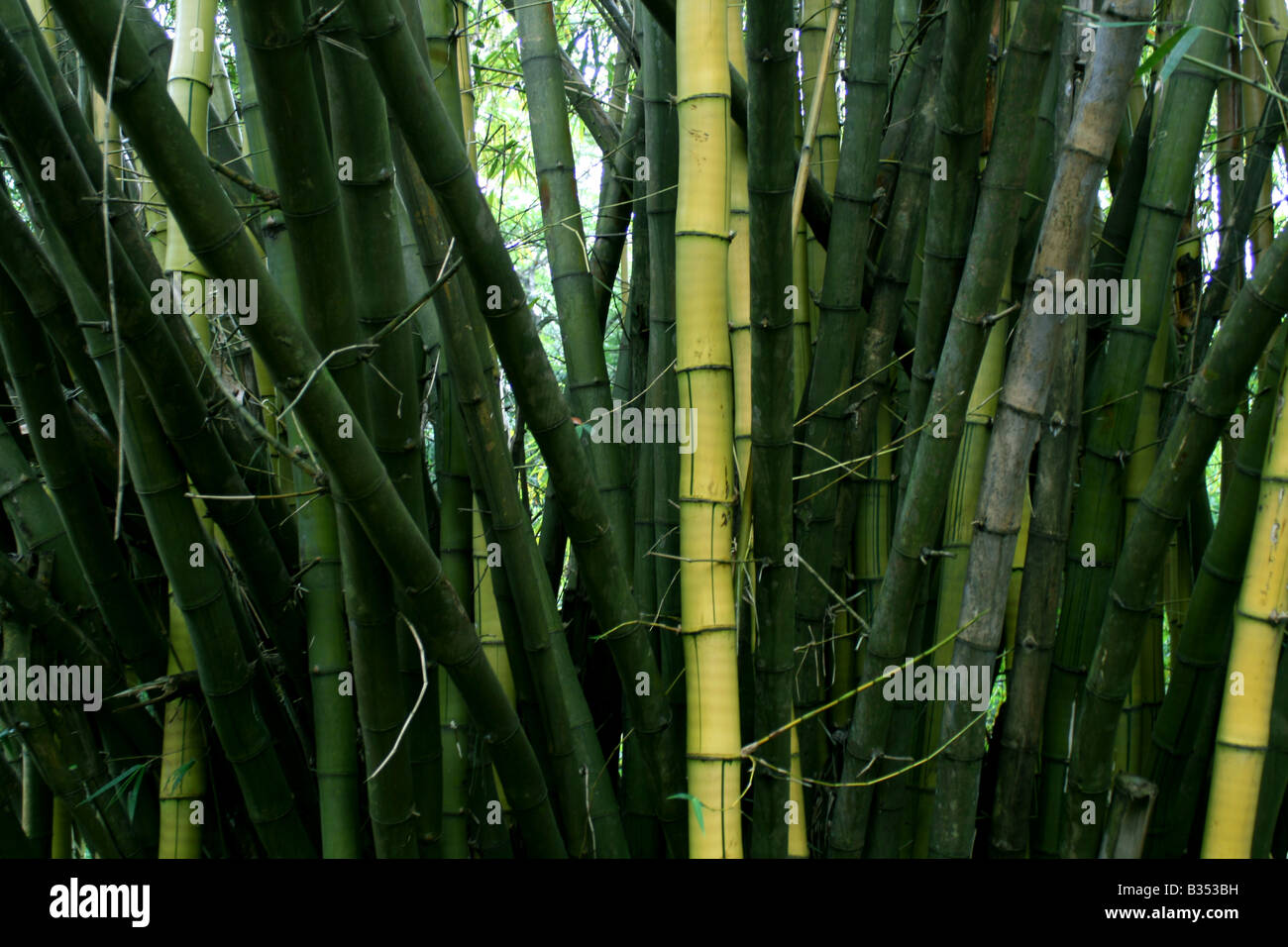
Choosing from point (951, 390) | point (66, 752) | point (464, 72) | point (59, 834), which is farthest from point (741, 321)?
point (59, 834)

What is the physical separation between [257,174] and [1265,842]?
2150 millimetres

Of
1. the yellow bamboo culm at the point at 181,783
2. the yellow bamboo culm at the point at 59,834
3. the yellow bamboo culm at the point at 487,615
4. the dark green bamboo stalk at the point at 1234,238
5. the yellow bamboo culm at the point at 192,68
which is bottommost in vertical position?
the yellow bamboo culm at the point at 59,834

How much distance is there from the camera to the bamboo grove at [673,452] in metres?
1.39

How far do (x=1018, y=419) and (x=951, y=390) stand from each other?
11 centimetres

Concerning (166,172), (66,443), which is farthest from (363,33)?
(66,443)

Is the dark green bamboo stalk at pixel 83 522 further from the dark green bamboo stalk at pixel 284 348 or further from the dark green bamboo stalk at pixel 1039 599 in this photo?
the dark green bamboo stalk at pixel 1039 599

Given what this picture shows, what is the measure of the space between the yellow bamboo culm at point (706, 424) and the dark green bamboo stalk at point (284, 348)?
1.11 ft

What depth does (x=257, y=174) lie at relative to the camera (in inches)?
74.5

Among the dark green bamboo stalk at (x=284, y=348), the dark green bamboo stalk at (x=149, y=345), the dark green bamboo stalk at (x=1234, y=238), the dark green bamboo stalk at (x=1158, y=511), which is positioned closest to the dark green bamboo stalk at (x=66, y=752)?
the dark green bamboo stalk at (x=149, y=345)

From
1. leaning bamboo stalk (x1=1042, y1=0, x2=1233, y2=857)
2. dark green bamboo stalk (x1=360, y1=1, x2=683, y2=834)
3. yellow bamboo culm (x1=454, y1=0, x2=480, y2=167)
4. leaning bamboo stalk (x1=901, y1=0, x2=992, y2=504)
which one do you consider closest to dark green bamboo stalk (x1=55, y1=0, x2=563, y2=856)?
dark green bamboo stalk (x1=360, y1=1, x2=683, y2=834)

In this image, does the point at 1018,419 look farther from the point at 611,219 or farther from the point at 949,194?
the point at 611,219

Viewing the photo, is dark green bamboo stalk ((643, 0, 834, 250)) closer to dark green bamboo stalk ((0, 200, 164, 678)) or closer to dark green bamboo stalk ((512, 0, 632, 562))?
dark green bamboo stalk ((512, 0, 632, 562))
